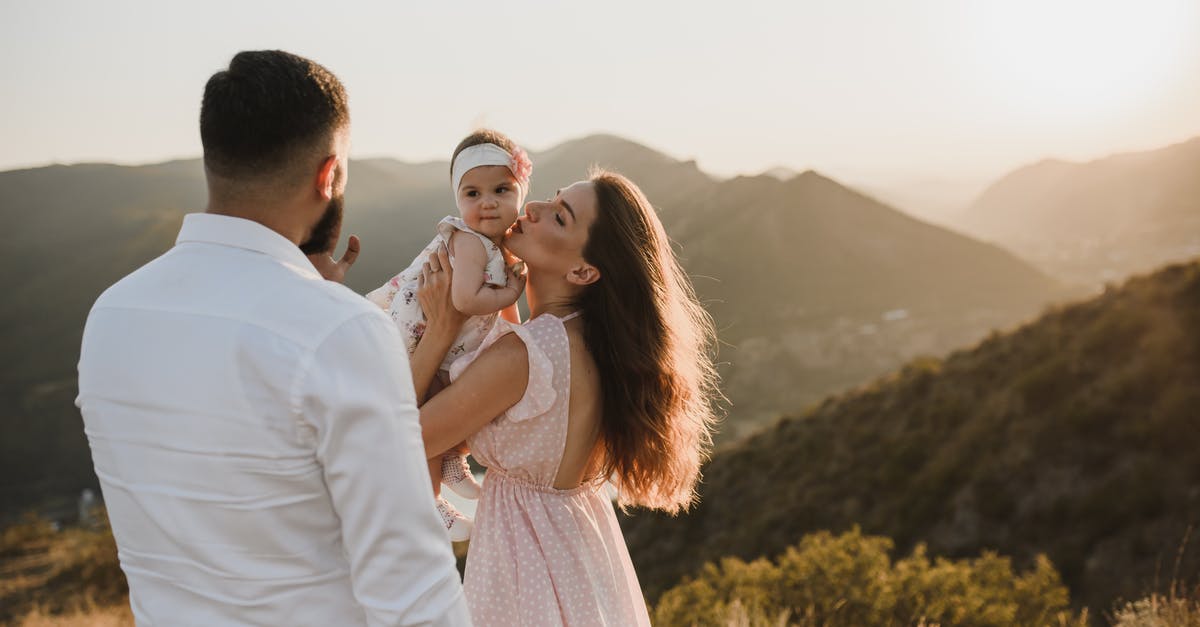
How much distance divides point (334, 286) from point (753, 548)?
16.5 metres

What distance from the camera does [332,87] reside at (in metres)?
1.39

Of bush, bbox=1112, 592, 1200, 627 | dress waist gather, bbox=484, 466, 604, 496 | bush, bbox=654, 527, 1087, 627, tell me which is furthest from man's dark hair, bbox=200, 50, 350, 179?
bush, bbox=654, 527, 1087, 627

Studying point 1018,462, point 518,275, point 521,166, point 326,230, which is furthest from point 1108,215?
point 326,230

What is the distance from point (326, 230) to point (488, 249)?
1.06 m

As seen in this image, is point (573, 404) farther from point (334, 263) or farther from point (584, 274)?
point (334, 263)

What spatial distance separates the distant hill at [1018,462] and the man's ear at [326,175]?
10533 mm

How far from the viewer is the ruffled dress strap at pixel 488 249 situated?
2469mm

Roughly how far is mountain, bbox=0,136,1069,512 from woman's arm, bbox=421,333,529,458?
163 feet

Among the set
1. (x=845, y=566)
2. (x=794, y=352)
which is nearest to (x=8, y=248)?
(x=794, y=352)

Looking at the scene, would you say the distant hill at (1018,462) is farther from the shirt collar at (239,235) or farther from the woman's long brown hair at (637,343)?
the shirt collar at (239,235)

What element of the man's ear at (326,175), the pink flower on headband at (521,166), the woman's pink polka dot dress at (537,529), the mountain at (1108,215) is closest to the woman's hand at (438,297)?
the woman's pink polka dot dress at (537,529)

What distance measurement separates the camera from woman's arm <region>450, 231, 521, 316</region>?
7.68ft

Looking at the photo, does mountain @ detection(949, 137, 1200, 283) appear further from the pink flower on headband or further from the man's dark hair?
the man's dark hair

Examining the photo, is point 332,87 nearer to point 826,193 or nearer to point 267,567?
A: point 267,567
